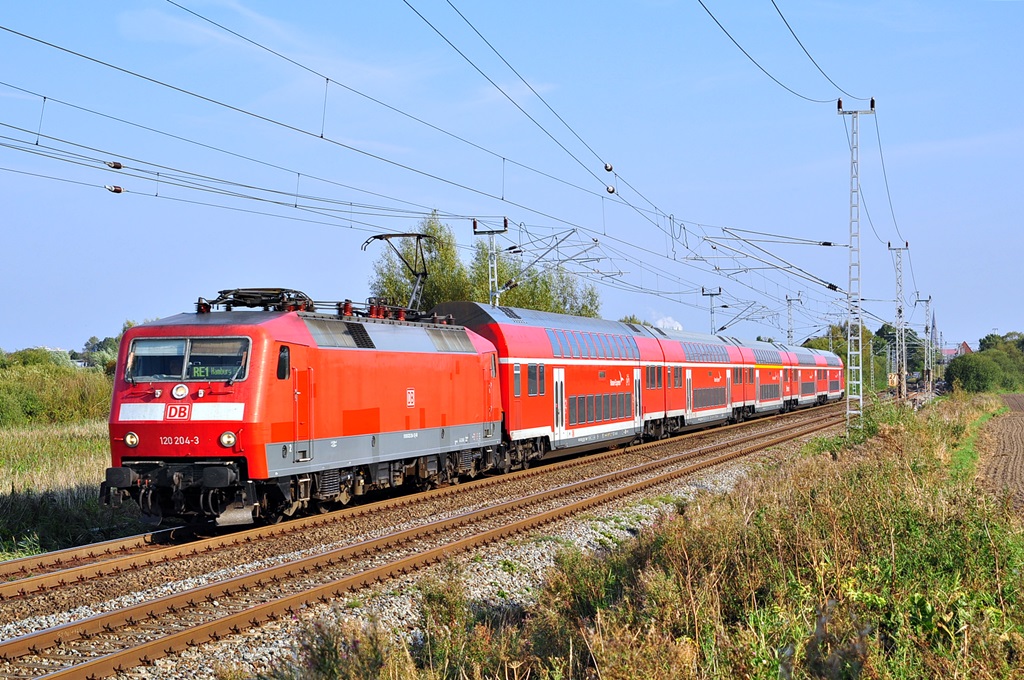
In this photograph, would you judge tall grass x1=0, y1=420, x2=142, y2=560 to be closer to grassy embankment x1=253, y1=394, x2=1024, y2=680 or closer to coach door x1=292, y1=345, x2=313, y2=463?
coach door x1=292, y1=345, x2=313, y2=463

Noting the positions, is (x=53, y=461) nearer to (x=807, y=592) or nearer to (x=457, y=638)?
(x=457, y=638)

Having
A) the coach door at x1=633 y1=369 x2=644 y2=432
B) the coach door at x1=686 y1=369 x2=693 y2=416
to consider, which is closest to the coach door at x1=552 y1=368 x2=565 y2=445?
the coach door at x1=633 y1=369 x2=644 y2=432

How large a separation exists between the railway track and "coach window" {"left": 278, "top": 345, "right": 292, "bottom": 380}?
2358 millimetres

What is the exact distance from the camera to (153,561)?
12594 mm

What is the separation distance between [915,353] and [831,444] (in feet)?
344

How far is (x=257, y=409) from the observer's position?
13.9 meters

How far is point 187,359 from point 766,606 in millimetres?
9334

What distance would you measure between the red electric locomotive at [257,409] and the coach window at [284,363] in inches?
0.8

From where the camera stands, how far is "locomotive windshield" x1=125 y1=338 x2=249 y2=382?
1403cm

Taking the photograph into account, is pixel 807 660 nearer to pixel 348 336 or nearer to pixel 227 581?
pixel 227 581

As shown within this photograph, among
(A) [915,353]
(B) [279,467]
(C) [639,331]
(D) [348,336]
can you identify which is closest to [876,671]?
(B) [279,467]

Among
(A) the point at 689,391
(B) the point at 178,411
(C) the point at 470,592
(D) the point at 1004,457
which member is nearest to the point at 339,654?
(C) the point at 470,592

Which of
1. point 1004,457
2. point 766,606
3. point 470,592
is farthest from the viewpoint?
point 1004,457

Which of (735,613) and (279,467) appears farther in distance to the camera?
(279,467)
